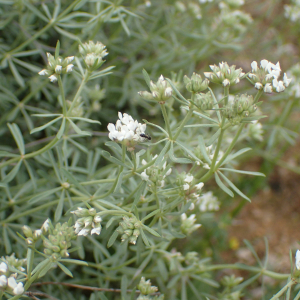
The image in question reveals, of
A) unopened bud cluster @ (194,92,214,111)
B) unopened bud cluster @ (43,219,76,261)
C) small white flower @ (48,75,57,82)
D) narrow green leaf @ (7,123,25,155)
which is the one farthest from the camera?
narrow green leaf @ (7,123,25,155)

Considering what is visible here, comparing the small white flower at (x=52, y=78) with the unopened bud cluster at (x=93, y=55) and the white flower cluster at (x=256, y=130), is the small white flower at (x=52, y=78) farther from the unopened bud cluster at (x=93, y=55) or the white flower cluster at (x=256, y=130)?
the white flower cluster at (x=256, y=130)

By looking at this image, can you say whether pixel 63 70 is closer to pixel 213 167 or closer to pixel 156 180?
pixel 156 180

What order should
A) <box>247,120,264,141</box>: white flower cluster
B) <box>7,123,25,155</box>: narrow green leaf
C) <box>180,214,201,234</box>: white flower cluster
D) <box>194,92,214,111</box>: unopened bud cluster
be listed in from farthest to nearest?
<box>247,120,264,141</box>: white flower cluster, <box>180,214,201,234</box>: white flower cluster, <box>7,123,25,155</box>: narrow green leaf, <box>194,92,214,111</box>: unopened bud cluster

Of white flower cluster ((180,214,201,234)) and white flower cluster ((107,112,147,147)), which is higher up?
white flower cluster ((107,112,147,147))

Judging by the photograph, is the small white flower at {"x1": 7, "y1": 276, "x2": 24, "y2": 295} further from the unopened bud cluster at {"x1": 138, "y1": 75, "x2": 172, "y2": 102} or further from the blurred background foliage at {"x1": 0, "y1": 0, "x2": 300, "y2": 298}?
the unopened bud cluster at {"x1": 138, "y1": 75, "x2": 172, "y2": 102}

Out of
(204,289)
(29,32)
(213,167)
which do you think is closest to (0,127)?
(29,32)

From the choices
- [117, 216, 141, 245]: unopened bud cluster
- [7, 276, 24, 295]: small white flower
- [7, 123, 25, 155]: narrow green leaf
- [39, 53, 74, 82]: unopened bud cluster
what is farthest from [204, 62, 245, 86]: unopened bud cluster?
[7, 276, 24, 295]: small white flower

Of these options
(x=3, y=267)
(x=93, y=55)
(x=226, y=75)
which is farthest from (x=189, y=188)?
(x=3, y=267)

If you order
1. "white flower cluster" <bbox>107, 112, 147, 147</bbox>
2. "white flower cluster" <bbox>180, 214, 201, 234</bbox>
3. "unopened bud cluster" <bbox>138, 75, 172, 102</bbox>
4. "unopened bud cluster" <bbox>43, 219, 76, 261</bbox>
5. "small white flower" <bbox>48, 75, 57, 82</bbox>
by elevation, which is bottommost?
"white flower cluster" <bbox>180, 214, 201, 234</bbox>
